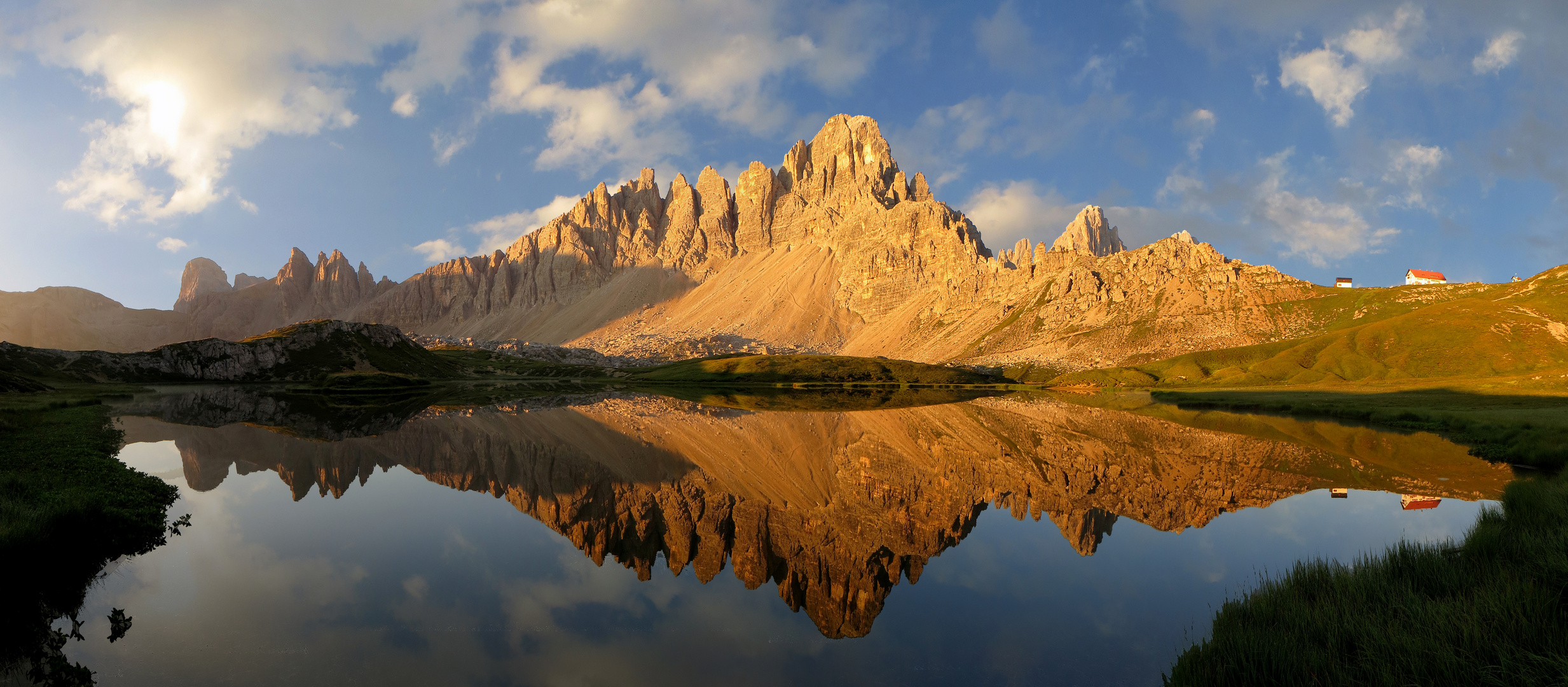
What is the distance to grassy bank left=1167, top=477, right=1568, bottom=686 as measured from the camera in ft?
27.2

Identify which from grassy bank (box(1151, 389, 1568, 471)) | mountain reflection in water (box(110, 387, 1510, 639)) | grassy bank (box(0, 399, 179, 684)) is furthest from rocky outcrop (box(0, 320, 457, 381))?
grassy bank (box(1151, 389, 1568, 471))

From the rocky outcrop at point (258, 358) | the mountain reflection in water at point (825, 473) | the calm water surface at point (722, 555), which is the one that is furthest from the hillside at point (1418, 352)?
the rocky outcrop at point (258, 358)

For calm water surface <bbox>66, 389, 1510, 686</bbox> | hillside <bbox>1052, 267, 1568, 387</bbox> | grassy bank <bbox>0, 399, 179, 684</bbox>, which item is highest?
hillside <bbox>1052, 267, 1568, 387</bbox>

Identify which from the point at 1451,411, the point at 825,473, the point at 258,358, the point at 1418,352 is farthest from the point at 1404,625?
the point at 258,358

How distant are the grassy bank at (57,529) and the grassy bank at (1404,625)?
18.2 metres

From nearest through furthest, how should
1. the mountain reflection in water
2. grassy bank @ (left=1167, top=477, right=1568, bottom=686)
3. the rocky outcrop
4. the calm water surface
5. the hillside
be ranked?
grassy bank @ (left=1167, top=477, right=1568, bottom=686)
the calm water surface
the mountain reflection in water
the hillside
the rocky outcrop

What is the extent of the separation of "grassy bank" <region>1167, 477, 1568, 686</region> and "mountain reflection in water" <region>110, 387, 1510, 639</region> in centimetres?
690

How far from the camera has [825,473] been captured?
3250 cm

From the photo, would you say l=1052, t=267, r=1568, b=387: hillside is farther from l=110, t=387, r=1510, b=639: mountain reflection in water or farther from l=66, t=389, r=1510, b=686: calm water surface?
l=66, t=389, r=1510, b=686: calm water surface

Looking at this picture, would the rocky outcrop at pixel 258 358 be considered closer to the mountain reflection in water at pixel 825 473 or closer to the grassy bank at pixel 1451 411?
the mountain reflection in water at pixel 825 473

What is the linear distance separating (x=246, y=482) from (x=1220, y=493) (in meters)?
43.1

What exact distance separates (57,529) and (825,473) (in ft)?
86.4

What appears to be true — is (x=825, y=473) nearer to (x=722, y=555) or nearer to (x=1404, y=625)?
(x=722, y=555)

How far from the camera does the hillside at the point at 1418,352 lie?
386ft
